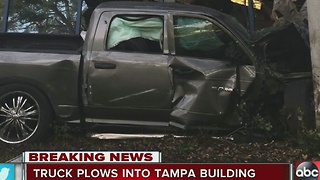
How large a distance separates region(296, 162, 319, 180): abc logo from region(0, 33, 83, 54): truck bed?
14.0 feet

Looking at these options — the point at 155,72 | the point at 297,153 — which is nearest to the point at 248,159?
the point at 297,153

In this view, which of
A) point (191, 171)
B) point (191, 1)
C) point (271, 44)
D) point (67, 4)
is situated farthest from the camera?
point (191, 1)

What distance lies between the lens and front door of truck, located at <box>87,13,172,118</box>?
612cm

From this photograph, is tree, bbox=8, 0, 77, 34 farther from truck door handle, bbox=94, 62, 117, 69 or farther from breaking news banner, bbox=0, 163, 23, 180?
breaking news banner, bbox=0, 163, 23, 180

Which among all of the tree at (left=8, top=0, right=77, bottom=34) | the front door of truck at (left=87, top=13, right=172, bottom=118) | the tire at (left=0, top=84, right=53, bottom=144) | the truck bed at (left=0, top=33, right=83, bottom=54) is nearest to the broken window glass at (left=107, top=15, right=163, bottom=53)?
the front door of truck at (left=87, top=13, right=172, bottom=118)

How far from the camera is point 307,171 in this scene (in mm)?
3305

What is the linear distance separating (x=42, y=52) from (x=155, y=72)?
1.39m

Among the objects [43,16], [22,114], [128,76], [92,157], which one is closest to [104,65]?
[128,76]

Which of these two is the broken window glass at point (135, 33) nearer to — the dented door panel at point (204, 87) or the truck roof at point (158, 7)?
the truck roof at point (158, 7)

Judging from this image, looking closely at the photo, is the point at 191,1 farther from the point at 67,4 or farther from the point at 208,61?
the point at 208,61

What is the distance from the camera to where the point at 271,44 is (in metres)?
6.77

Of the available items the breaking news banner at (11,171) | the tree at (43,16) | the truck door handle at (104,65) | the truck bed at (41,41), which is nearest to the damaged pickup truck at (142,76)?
A: the truck door handle at (104,65)

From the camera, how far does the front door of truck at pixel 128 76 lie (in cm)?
612

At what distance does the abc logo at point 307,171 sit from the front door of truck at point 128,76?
2.95m
